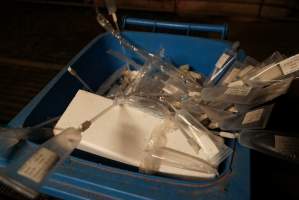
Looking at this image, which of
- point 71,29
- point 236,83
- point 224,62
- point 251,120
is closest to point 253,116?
point 251,120

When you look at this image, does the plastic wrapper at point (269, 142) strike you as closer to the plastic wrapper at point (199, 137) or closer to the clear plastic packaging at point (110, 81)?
the plastic wrapper at point (199, 137)

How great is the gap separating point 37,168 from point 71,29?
1522mm

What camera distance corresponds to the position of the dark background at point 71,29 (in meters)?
1.47

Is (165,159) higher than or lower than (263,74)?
lower

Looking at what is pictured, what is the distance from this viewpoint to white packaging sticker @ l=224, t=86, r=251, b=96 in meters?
0.63

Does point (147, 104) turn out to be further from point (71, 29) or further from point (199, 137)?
point (71, 29)

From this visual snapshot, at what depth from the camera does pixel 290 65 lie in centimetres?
60

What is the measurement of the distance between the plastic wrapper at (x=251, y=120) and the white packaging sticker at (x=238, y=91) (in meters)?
0.05

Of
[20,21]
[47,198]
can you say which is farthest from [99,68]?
[20,21]

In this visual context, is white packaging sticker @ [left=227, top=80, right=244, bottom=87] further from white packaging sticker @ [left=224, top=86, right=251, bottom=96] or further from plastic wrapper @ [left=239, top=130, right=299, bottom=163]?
plastic wrapper @ [left=239, top=130, right=299, bottom=163]

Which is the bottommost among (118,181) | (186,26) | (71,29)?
(118,181)

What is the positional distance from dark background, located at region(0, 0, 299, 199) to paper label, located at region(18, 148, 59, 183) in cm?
90

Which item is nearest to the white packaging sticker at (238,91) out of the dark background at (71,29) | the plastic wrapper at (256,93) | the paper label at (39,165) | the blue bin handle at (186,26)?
the plastic wrapper at (256,93)

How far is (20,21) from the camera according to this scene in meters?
1.94
